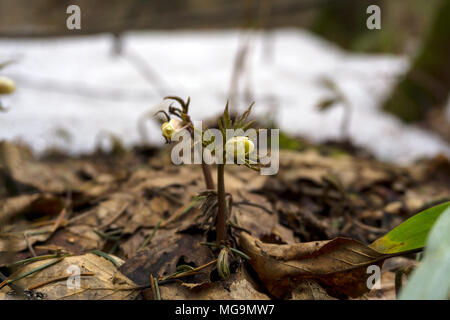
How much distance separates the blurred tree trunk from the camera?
2693mm

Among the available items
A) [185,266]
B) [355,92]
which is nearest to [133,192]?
[185,266]

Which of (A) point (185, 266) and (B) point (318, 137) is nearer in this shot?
(A) point (185, 266)

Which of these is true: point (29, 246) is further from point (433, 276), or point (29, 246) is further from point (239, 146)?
point (433, 276)

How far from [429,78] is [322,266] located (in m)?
2.45

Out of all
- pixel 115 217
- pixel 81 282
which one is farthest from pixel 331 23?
pixel 81 282

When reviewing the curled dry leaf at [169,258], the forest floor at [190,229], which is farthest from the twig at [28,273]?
the curled dry leaf at [169,258]

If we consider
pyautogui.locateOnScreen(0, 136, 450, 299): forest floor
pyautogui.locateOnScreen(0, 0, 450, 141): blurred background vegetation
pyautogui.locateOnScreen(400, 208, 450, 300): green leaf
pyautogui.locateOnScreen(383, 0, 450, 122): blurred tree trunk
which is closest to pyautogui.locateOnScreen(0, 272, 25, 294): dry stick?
pyautogui.locateOnScreen(0, 136, 450, 299): forest floor

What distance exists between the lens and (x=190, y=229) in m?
0.82

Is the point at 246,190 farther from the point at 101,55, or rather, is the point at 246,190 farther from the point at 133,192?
the point at 101,55

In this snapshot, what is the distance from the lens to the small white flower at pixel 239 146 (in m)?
0.61

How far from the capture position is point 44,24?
555 centimetres

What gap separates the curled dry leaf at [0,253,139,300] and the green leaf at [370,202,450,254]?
43 cm
